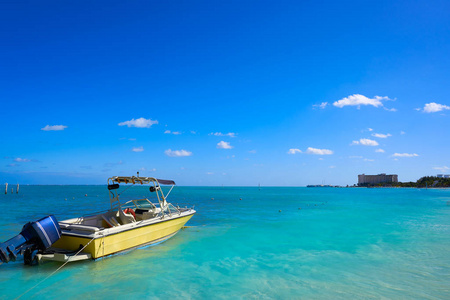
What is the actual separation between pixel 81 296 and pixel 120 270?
80.3 inches

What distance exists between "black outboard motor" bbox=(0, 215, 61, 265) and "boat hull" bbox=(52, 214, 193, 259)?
27.2 inches

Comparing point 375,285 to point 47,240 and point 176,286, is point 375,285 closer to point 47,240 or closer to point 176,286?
point 176,286

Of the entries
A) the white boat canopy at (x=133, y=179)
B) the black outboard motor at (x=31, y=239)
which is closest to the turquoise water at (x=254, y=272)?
the black outboard motor at (x=31, y=239)

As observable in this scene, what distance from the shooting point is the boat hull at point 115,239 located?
10320 mm

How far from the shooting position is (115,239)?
11172 mm

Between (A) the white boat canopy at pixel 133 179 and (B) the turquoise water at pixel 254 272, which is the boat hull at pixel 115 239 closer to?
(B) the turquoise water at pixel 254 272

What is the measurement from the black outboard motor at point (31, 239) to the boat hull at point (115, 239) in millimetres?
692

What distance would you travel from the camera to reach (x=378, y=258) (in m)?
12.4

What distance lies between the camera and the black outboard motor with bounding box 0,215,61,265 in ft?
28.8

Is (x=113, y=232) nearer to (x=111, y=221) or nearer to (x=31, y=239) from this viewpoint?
(x=111, y=221)

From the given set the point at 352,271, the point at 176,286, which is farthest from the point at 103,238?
the point at 352,271

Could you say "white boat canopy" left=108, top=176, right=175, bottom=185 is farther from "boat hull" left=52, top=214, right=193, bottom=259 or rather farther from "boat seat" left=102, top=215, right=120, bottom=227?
"boat hull" left=52, top=214, right=193, bottom=259

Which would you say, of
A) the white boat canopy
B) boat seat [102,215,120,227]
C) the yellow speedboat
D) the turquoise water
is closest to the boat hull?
the yellow speedboat

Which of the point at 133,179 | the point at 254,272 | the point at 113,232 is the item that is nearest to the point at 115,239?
the point at 113,232
